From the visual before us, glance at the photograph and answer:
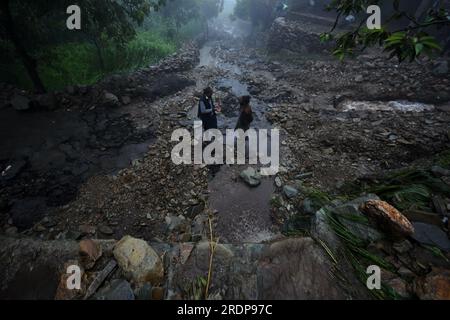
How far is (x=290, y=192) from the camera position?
4.17m

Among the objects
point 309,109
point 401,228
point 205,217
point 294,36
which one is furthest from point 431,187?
point 294,36

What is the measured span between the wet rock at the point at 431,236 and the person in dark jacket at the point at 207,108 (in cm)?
403

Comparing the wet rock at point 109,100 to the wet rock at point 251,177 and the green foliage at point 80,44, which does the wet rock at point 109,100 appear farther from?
the wet rock at point 251,177

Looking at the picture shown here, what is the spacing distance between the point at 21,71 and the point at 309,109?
32.5 feet

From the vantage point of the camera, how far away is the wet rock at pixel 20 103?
6222 millimetres

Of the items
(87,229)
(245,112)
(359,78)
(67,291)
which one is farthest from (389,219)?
(359,78)

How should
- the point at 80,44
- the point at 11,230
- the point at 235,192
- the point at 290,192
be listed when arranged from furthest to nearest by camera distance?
the point at 80,44, the point at 235,192, the point at 290,192, the point at 11,230

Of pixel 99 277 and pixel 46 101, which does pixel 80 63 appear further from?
pixel 99 277

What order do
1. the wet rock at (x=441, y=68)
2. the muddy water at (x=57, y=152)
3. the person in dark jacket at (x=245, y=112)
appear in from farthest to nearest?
the wet rock at (x=441, y=68) < the person in dark jacket at (x=245, y=112) < the muddy water at (x=57, y=152)

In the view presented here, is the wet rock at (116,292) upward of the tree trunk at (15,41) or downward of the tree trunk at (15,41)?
downward

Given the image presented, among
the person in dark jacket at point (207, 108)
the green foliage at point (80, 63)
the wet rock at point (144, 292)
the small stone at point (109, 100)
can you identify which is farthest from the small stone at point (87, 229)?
the green foliage at point (80, 63)

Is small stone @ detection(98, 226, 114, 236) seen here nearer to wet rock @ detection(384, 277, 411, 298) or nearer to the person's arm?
the person's arm

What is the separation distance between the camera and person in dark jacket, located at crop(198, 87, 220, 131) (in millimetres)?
4852

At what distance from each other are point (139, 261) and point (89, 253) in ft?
1.97
